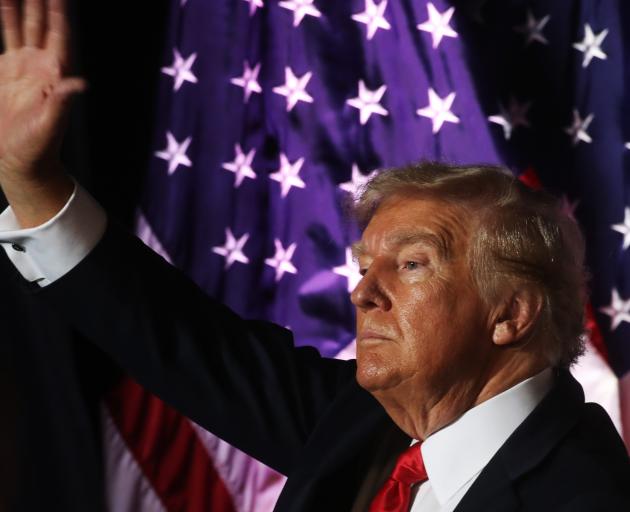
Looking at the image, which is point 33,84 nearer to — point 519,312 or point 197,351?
point 197,351

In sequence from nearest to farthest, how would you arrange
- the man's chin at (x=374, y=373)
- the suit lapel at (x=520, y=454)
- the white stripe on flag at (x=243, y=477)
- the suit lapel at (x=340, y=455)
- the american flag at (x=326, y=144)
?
the suit lapel at (x=520, y=454)
the man's chin at (x=374, y=373)
the suit lapel at (x=340, y=455)
the american flag at (x=326, y=144)
the white stripe on flag at (x=243, y=477)

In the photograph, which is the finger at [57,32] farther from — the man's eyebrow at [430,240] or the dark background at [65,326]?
the dark background at [65,326]

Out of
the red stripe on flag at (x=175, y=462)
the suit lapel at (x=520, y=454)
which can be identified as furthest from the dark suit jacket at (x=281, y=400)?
the red stripe on flag at (x=175, y=462)

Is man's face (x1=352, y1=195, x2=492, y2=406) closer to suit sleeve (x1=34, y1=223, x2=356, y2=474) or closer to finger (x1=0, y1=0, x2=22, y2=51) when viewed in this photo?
suit sleeve (x1=34, y1=223, x2=356, y2=474)

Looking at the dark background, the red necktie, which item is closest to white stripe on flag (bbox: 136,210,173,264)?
the dark background

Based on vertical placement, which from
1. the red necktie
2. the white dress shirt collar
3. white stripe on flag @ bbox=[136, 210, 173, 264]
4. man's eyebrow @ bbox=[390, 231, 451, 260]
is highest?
man's eyebrow @ bbox=[390, 231, 451, 260]

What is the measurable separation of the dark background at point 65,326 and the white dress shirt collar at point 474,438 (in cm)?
169

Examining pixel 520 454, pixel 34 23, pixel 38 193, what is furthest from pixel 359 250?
pixel 34 23

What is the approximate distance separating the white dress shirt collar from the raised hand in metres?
0.81

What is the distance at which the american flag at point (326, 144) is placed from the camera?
9.02 ft

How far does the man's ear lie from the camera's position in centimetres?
165

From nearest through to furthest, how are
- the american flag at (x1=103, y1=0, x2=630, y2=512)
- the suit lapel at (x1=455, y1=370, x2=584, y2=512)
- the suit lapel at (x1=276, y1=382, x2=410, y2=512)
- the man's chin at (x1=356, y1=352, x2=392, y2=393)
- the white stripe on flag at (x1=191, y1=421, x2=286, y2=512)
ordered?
the suit lapel at (x1=455, y1=370, x2=584, y2=512), the man's chin at (x1=356, y1=352, x2=392, y2=393), the suit lapel at (x1=276, y1=382, x2=410, y2=512), the american flag at (x1=103, y1=0, x2=630, y2=512), the white stripe on flag at (x1=191, y1=421, x2=286, y2=512)

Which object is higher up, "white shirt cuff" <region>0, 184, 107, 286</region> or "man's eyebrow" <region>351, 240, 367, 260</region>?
"white shirt cuff" <region>0, 184, 107, 286</region>

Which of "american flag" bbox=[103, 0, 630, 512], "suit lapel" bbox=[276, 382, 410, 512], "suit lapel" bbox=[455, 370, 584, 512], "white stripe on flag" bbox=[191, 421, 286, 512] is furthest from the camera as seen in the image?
"white stripe on flag" bbox=[191, 421, 286, 512]
